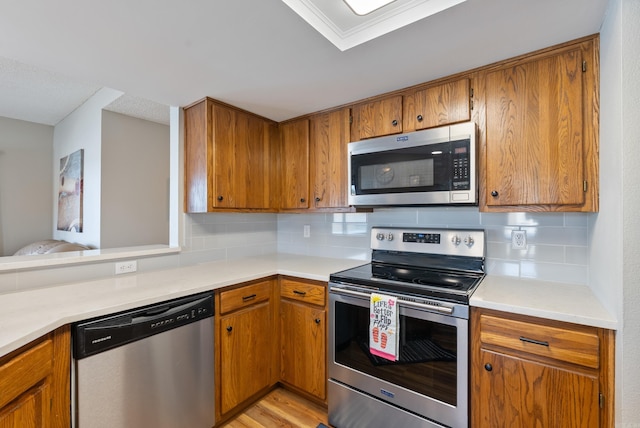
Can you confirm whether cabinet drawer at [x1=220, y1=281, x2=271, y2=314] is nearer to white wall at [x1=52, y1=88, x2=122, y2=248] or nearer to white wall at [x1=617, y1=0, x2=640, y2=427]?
white wall at [x1=617, y1=0, x2=640, y2=427]

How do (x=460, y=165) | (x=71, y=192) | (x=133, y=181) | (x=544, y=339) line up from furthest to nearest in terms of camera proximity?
1. (x=71, y=192)
2. (x=133, y=181)
3. (x=460, y=165)
4. (x=544, y=339)

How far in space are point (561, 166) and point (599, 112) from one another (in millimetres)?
261

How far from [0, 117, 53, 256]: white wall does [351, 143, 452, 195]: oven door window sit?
4440 mm

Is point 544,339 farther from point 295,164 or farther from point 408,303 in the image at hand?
point 295,164

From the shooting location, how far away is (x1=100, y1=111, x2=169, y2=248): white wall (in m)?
3.12

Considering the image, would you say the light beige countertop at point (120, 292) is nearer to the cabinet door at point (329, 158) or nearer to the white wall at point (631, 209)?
the cabinet door at point (329, 158)

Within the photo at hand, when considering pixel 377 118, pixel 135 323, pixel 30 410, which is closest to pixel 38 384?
pixel 30 410

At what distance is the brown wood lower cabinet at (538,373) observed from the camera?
3.72ft

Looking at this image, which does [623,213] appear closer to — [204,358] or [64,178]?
[204,358]

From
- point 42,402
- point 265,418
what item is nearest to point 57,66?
point 42,402

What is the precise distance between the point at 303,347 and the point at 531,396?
1.22 metres

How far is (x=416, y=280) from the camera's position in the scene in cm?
166

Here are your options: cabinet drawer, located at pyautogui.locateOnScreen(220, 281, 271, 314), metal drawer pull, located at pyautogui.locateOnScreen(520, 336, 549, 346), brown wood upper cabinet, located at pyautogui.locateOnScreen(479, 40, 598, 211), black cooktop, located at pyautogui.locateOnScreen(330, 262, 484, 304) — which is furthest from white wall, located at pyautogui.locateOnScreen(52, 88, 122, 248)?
metal drawer pull, located at pyautogui.locateOnScreen(520, 336, 549, 346)

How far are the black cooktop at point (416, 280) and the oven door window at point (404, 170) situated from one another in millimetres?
514
